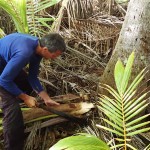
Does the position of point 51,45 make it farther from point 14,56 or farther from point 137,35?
point 137,35

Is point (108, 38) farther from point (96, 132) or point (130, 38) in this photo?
point (96, 132)

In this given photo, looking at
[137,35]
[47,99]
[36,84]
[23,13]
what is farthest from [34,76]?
[137,35]

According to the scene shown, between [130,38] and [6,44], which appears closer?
[6,44]

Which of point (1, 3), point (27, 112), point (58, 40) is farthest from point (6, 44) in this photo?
point (1, 3)

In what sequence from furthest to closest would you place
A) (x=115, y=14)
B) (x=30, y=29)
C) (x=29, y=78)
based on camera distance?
(x=115, y=14)
(x=30, y=29)
(x=29, y=78)

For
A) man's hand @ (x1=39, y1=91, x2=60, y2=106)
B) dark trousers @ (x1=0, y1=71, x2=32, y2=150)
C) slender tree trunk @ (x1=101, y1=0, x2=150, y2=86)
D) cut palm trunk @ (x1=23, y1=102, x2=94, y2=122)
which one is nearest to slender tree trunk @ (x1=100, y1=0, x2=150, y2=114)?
slender tree trunk @ (x1=101, y1=0, x2=150, y2=86)

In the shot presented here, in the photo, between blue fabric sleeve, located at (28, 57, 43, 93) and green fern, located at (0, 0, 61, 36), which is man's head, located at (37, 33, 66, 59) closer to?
blue fabric sleeve, located at (28, 57, 43, 93)

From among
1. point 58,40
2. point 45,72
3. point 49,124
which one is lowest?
point 49,124

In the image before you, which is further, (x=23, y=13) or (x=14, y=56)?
(x=23, y=13)

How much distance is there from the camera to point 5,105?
2969 mm

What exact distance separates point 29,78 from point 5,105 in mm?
440

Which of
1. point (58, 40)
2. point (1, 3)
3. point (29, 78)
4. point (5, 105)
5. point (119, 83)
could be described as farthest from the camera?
point (1, 3)

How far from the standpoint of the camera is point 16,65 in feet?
8.73

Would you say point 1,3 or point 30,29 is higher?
point 1,3
